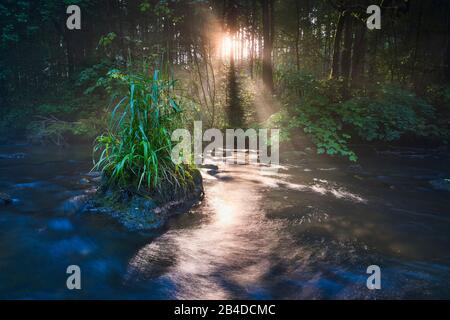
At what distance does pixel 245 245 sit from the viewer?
3.90 m

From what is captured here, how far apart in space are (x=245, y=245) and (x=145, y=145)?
1.92 meters

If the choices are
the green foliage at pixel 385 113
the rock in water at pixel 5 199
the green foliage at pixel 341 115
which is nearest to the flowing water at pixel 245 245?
the rock in water at pixel 5 199

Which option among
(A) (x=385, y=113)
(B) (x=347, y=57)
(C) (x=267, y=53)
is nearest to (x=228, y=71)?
(C) (x=267, y=53)

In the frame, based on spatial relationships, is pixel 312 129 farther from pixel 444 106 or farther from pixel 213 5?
pixel 213 5

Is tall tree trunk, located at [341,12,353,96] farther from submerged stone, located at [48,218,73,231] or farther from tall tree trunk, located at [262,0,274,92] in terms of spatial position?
submerged stone, located at [48,218,73,231]

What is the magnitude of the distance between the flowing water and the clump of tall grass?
0.56 m

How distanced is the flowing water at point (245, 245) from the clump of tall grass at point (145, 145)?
56 cm

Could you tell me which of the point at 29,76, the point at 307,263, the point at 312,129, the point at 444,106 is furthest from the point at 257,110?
the point at 29,76

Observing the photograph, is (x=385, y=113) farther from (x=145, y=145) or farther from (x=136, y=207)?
(x=136, y=207)

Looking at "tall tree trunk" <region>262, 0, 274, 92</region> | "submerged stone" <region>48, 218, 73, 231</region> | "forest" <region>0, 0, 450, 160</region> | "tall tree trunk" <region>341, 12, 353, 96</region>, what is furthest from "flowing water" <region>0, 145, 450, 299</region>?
"tall tree trunk" <region>262, 0, 274, 92</region>
